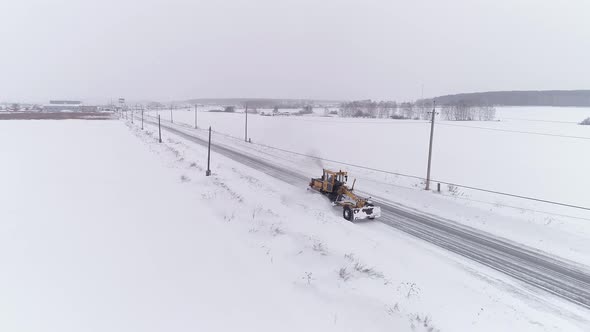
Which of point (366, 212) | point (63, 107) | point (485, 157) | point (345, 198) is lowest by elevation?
point (366, 212)

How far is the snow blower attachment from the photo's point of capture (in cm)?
1609

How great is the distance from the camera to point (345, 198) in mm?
18234

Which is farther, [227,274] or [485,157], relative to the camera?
[485,157]

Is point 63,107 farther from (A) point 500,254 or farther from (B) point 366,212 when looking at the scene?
(A) point 500,254

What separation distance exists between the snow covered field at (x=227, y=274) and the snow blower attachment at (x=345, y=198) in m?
0.64

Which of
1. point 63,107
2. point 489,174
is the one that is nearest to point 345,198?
point 489,174

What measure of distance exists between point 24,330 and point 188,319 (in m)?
3.21

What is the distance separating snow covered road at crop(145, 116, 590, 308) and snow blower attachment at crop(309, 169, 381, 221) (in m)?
1.23

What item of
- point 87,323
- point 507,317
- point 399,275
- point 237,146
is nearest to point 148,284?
point 87,323

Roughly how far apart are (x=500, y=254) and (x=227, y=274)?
1082cm

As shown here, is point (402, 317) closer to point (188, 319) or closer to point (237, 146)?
point (188, 319)

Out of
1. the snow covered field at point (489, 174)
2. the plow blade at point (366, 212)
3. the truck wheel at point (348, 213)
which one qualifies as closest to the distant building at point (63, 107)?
the snow covered field at point (489, 174)

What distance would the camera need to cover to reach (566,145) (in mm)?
46375

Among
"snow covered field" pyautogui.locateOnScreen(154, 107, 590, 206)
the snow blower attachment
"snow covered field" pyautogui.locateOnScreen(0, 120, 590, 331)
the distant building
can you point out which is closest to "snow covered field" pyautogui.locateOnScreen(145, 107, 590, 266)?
"snow covered field" pyautogui.locateOnScreen(154, 107, 590, 206)
